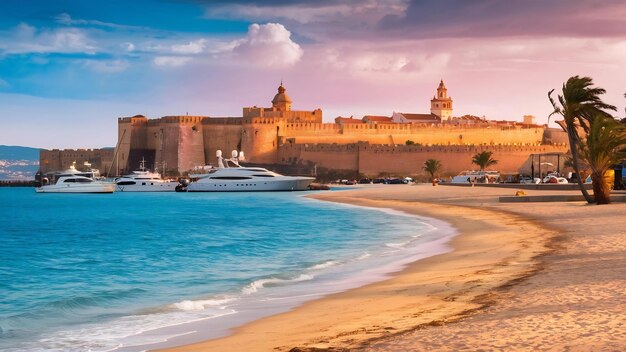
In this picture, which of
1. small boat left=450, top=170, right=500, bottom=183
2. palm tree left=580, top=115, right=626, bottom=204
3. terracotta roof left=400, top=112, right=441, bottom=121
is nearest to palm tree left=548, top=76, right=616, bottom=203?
palm tree left=580, top=115, right=626, bottom=204

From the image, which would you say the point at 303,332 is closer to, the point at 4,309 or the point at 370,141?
the point at 4,309

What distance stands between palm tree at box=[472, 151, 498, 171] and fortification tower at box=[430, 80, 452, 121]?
3901 centimetres

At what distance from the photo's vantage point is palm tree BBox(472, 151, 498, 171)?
2680 inches

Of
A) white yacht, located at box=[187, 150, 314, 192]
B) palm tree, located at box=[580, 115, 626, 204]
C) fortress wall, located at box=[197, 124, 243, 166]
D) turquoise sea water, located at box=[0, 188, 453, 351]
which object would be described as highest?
fortress wall, located at box=[197, 124, 243, 166]

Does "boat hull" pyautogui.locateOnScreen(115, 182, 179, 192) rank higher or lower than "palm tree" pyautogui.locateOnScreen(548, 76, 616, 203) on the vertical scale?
lower

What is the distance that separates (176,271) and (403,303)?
6.90 metres

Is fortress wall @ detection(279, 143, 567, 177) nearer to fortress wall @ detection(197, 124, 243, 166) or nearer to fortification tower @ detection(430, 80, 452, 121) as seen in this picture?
fortress wall @ detection(197, 124, 243, 166)

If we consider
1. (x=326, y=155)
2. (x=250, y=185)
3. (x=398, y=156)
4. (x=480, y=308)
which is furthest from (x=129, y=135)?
(x=480, y=308)

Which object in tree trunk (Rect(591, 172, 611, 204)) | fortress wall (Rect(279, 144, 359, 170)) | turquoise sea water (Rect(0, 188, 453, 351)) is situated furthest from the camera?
fortress wall (Rect(279, 144, 359, 170))

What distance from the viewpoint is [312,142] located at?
78.2 m

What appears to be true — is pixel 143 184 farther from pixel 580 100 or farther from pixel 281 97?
pixel 580 100

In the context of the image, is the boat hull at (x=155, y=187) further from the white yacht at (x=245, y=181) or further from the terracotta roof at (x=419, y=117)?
the terracotta roof at (x=419, y=117)

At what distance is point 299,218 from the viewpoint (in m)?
29.9

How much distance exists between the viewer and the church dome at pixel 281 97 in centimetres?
8675
